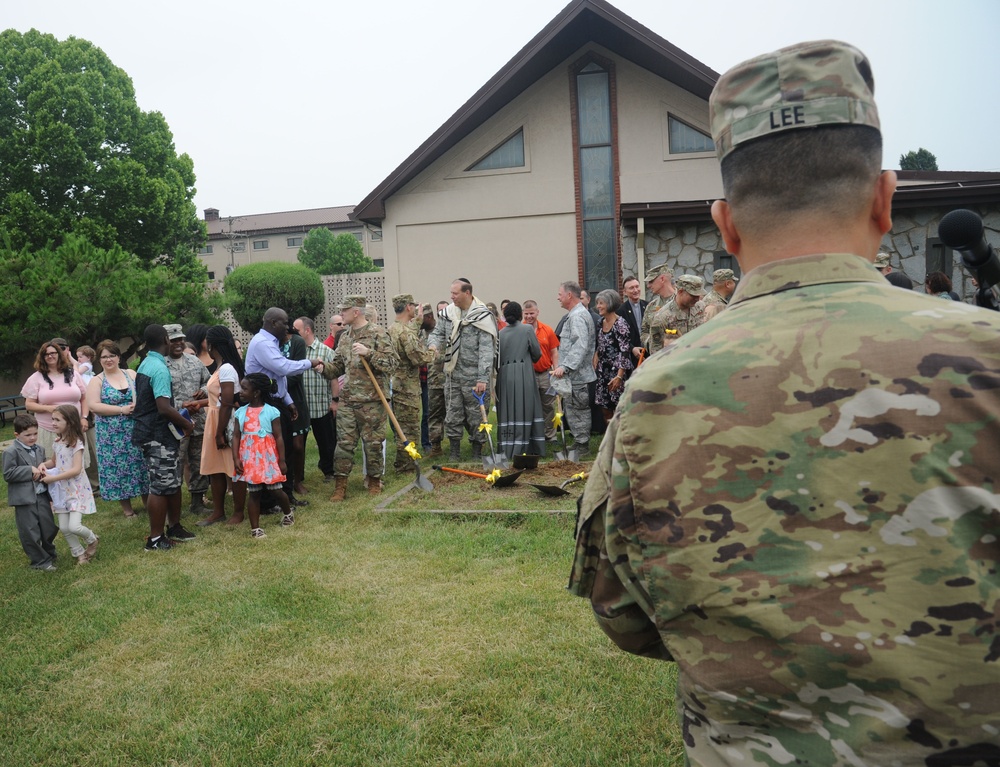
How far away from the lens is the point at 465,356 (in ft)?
32.0

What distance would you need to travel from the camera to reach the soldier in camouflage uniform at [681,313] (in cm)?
787

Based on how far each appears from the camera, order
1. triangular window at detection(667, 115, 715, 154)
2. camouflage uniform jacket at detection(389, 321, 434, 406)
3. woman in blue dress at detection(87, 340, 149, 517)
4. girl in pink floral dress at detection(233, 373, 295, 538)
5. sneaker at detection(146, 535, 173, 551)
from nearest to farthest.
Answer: sneaker at detection(146, 535, 173, 551)
girl in pink floral dress at detection(233, 373, 295, 538)
woman in blue dress at detection(87, 340, 149, 517)
camouflage uniform jacket at detection(389, 321, 434, 406)
triangular window at detection(667, 115, 715, 154)

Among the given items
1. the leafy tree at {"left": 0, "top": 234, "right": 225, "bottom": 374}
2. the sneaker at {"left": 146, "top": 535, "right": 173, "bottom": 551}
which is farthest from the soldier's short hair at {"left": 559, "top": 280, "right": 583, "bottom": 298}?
the leafy tree at {"left": 0, "top": 234, "right": 225, "bottom": 374}

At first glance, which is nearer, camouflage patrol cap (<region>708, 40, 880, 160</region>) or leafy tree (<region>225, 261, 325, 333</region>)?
camouflage patrol cap (<region>708, 40, 880, 160</region>)

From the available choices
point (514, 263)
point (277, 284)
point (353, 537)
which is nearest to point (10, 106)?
point (277, 284)

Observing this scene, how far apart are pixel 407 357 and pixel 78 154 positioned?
23.4 metres

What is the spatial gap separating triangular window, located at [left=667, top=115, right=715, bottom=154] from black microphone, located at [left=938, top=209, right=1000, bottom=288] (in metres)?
14.8

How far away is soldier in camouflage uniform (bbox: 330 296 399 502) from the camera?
8.52m

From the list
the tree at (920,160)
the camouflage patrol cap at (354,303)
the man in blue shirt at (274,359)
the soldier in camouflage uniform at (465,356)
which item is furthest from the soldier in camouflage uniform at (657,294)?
the tree at (920,160)

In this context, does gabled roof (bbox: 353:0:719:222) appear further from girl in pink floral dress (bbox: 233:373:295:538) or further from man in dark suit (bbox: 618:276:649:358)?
girl in pink floral dress (bbox: 233:373:295:538)

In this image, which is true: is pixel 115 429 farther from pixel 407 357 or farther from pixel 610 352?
pixel 610 352

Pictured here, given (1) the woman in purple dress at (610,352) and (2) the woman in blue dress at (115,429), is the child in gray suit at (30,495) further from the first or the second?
(1) the woman in purple dress at (610,352)

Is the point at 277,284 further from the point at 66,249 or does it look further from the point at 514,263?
the point at 514,263

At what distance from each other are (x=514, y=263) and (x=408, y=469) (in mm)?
9105
